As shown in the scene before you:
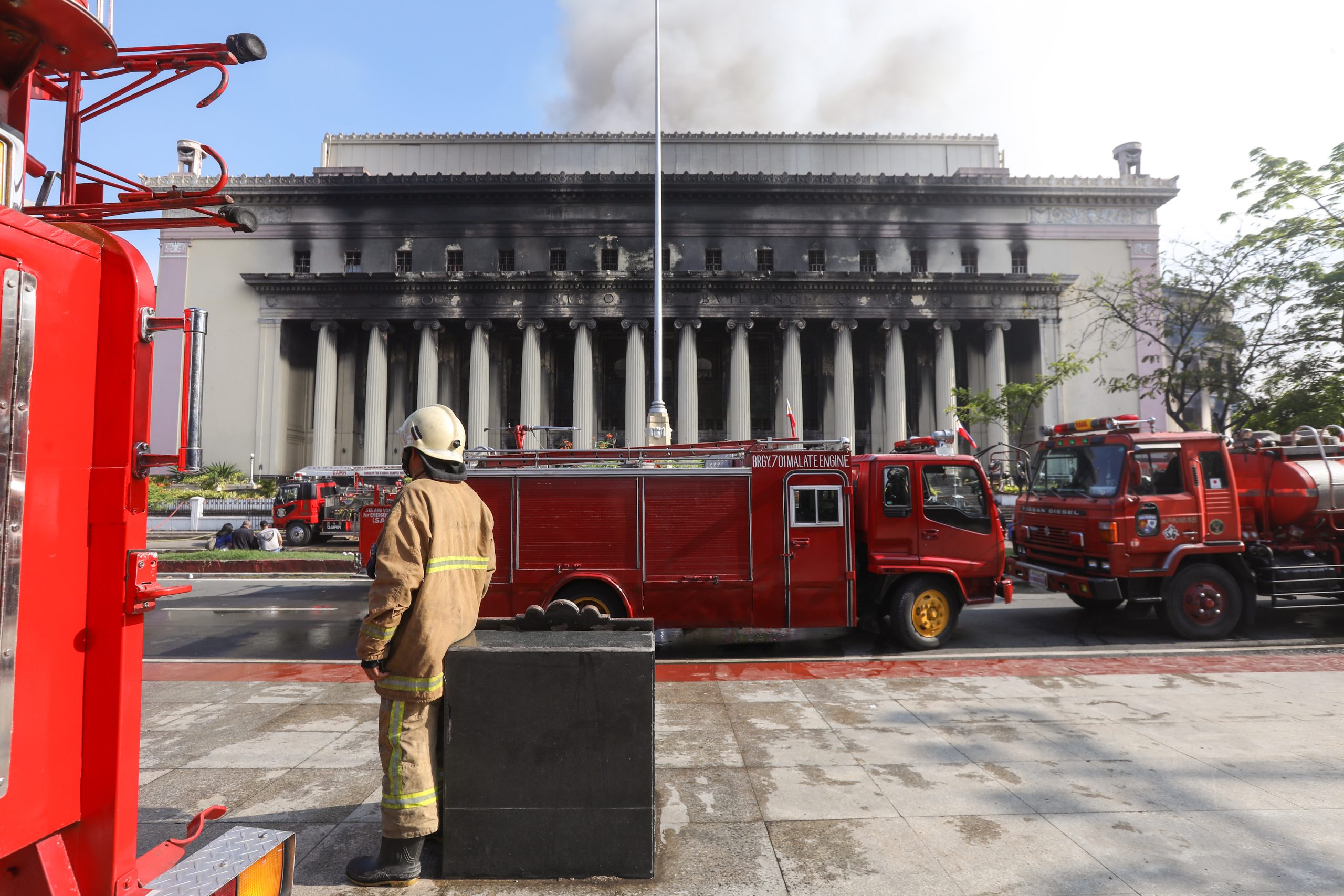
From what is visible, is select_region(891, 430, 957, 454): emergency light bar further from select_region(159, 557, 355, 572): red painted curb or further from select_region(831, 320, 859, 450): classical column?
select_region(831, 320, 859, 450): classical column

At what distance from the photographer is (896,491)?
9500mm

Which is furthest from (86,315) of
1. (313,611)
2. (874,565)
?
(313,611)

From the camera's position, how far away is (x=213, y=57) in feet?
10.4

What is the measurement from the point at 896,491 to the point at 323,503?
26525 millimetres

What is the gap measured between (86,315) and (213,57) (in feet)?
4.88

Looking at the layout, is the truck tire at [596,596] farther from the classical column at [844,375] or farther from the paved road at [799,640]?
the classical column at [844,375]

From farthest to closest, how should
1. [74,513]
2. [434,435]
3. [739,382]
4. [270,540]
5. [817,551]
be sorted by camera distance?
[739,382] → [270,540] → [817,551] → [434,435] → [74,513]

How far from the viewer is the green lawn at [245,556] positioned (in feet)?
63.9

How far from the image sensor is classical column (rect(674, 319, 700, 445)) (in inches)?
1542

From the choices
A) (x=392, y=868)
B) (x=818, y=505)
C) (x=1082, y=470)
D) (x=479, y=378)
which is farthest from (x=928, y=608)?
(x=479, y=378)

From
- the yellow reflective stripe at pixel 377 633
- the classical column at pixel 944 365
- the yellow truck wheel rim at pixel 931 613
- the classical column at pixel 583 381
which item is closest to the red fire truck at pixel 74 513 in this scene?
the yellow reflective stripe at pixel 377 633

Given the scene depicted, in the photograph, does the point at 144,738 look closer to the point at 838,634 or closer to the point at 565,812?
the point at 565,812

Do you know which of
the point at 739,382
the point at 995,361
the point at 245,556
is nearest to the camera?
the point at 245,556

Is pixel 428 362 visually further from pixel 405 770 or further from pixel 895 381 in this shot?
pixel 405 770
